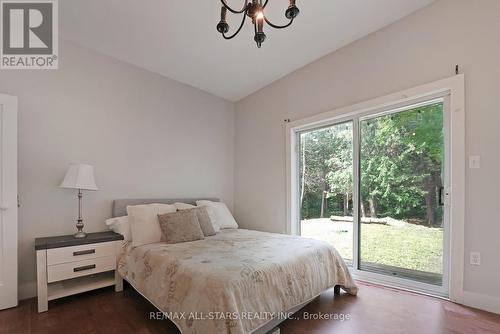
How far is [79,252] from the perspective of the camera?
2.42 metres

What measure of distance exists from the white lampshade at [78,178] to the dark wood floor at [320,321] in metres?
1.11

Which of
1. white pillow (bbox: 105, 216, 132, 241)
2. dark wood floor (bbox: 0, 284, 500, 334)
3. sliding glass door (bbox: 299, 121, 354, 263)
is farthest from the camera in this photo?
sliding glass door (bbox: 299, 121, 354, 263)

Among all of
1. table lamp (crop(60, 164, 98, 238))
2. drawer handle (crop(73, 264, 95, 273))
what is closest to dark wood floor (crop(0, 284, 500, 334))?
drawer handle (crop(73, 264, 95, 273))

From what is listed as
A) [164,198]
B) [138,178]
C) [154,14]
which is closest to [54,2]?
[154,14]

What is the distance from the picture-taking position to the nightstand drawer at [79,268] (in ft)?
7.46

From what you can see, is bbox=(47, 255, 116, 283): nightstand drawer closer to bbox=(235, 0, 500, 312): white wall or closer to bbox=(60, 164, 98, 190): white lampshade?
bbox=(60, 164, 98, 190): white lampshade

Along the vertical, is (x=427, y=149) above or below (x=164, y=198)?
above

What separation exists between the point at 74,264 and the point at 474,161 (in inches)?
149

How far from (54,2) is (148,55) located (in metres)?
0.96

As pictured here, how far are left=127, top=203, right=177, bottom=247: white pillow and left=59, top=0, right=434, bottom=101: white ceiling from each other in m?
1.90

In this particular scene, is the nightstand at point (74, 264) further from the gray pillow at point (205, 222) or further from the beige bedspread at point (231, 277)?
the gray pillow at point (205, 222)

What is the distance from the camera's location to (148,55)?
10.2ft

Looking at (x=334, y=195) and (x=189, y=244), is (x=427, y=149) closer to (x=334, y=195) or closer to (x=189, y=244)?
(x=334, y=195)

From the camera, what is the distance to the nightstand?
7.34ft
